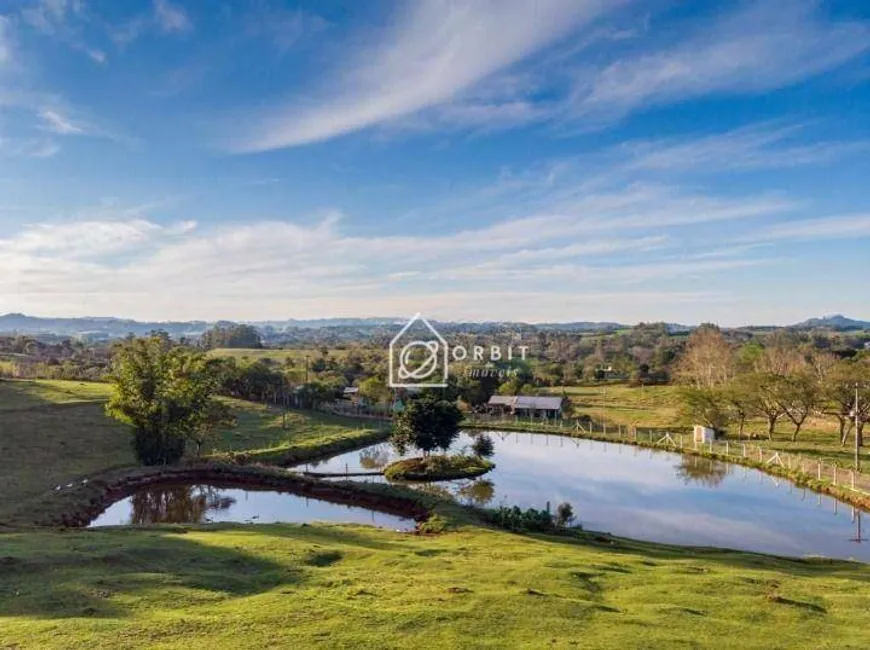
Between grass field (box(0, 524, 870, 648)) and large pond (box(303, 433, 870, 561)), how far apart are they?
639 cm

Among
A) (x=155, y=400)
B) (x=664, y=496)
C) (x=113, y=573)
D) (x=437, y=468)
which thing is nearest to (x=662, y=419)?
(x=664, y=496)

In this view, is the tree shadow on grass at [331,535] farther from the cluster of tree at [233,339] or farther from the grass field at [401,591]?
the cluster of tree at [233,339]

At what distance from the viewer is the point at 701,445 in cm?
4303

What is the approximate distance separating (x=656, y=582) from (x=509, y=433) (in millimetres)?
37712

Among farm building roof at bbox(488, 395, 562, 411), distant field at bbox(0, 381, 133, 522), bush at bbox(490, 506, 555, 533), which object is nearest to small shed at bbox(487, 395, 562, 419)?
farm building roof at bbox(488, 395, 562, 411)

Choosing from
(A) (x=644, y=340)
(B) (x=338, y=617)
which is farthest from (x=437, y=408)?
(A) (x=644, y=340)

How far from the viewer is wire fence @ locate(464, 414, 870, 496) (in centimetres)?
3221

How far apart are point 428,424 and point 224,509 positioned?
1380 cm

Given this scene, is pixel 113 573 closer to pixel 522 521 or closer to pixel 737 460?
pixel 522 521

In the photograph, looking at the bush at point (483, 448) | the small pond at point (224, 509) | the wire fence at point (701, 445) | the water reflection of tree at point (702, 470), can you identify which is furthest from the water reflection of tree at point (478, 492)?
the wire fence at point (701, 445)

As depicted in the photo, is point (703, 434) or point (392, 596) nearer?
point (392, 596)

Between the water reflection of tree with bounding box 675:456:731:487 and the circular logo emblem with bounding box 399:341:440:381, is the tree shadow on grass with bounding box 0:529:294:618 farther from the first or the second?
the circular logo emblem with bounding box 399:341:440:381

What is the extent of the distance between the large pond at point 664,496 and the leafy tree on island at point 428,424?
3301mm

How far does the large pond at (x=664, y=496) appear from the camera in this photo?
24.4 meters
